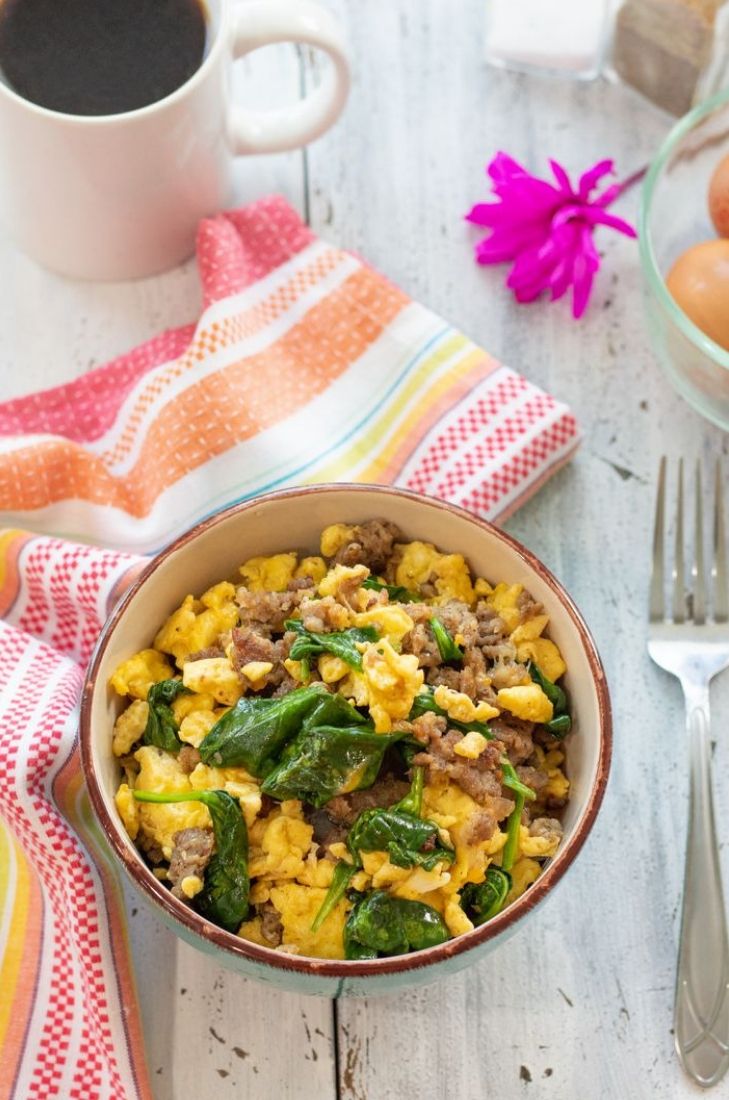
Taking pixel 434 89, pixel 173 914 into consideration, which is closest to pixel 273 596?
pixel 173 914

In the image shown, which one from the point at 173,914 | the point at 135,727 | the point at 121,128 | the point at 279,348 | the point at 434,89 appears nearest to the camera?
the point at 173,914

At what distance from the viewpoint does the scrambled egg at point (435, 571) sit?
151 centimetres

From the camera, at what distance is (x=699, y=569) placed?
67.6 inches

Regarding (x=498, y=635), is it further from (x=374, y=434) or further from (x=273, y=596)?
(x=374, y=434)

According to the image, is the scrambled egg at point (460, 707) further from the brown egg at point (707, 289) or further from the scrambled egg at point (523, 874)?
the brown egg at point (707, 289)

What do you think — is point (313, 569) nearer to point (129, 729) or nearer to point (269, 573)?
point (269, 573)

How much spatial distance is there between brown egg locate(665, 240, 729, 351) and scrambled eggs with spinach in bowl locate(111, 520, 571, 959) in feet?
1.78

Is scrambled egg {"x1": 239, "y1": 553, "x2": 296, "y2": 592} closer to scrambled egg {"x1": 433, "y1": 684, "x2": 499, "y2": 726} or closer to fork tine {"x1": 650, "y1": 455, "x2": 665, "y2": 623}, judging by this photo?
scrambled egg {"x1": 433, "y1": 684, "x2": 499, "y2": 726}

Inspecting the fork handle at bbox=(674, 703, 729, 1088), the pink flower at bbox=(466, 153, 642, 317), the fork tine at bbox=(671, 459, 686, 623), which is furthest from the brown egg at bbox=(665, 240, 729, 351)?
the fork handle at bbox=(674, 703, 729, 1088)

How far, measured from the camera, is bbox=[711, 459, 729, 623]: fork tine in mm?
1705

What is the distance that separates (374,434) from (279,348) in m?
0.18

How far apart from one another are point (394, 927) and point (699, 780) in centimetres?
48

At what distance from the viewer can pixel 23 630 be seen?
1.70m

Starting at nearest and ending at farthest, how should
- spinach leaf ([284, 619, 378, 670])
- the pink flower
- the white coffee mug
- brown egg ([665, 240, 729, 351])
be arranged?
spinach leaf ([284, 619, 378, 670]) → the white coffee mug → brown egg ([665, 240, 729, 351]) → the pink flower
